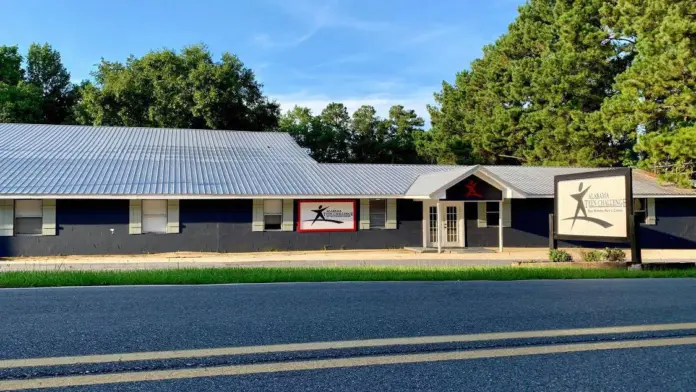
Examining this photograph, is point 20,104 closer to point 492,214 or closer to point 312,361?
point 492,214

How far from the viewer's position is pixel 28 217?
63.4 feet

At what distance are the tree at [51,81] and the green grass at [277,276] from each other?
39.0m

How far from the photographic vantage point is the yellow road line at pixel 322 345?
4.29 m

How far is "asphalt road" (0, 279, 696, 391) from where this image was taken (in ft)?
12.9

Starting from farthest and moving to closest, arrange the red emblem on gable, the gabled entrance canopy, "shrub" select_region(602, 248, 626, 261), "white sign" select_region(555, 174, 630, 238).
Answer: the red emblem on gable, the gabled entrance canopy, "shrub" select_region(602, 248, 626, 261), "white sign" select_region(555, 174, 630, 238)

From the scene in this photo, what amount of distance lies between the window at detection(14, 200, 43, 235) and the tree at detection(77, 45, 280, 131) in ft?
62.6

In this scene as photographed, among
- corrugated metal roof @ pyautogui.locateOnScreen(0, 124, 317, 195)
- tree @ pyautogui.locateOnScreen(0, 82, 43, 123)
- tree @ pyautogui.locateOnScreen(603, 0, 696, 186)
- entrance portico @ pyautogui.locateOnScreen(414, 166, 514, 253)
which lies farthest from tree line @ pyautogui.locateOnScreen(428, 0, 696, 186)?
A: tree @ pyautogui.locateOnScreen(0, 82, 43, 123)

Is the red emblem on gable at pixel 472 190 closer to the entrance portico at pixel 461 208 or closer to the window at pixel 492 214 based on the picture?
the entrance portico at pixel 461 208

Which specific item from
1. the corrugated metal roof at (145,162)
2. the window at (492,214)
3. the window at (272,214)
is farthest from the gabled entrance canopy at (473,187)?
the window at (272,214)

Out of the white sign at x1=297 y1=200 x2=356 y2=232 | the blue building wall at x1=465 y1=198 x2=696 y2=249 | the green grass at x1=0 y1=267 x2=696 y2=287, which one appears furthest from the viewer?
the blue building wall at x1=465 y1=198 x2=696 y2=249

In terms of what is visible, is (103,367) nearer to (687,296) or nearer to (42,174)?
(687,296)

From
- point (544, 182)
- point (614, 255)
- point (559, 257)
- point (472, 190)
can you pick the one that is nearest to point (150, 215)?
point (472, 190)

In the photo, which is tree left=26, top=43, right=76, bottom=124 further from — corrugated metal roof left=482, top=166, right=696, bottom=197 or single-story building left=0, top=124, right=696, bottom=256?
corrugated metal roof left=482, top=166, right=696, bottom=197

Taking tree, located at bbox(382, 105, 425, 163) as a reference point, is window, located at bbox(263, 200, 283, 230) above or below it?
below
